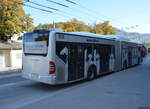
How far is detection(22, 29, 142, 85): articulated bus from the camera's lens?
16.7ft

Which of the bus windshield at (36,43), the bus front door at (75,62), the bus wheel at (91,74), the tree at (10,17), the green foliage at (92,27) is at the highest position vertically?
the green foliage at (92,27)

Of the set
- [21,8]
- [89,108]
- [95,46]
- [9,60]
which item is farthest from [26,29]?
[89,108]

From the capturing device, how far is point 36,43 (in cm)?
550

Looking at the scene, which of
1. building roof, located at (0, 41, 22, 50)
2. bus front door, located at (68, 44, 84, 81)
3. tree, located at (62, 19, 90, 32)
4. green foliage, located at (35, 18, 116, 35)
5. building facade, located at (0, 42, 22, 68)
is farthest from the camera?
green foliage, located at (35, 18, 116, 35)

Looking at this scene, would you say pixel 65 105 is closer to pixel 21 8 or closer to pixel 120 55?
pixel 120 55

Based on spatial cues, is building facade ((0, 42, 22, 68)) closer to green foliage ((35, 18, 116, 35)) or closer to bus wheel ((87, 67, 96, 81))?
bus wheel ((87, 67, 96, 81))

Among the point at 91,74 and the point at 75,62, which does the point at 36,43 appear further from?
the point at 91,74

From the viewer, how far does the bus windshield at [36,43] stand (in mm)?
5172

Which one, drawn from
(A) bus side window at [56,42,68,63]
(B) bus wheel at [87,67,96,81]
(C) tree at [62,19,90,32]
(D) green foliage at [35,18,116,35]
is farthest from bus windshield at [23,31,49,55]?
(D) green foliage at [35,18,116,35]

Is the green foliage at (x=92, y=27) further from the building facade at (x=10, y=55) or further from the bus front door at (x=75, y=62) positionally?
the bus front door at (x=75, y=62)

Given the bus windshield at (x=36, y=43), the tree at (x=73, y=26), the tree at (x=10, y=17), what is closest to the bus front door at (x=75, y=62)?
the bus windshield at (x=36, y=43)

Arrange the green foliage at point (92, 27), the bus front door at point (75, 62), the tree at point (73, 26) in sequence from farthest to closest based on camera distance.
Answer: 1. the green foliage at point (92, 27)
2. the tree at point (73, 26)
3. the bus front door at point (75, 62)

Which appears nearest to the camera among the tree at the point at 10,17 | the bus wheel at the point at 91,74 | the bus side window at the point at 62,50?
the bus side window at the point at 62,50

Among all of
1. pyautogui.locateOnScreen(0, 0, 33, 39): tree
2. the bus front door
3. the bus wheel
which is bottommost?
the bus wheel
